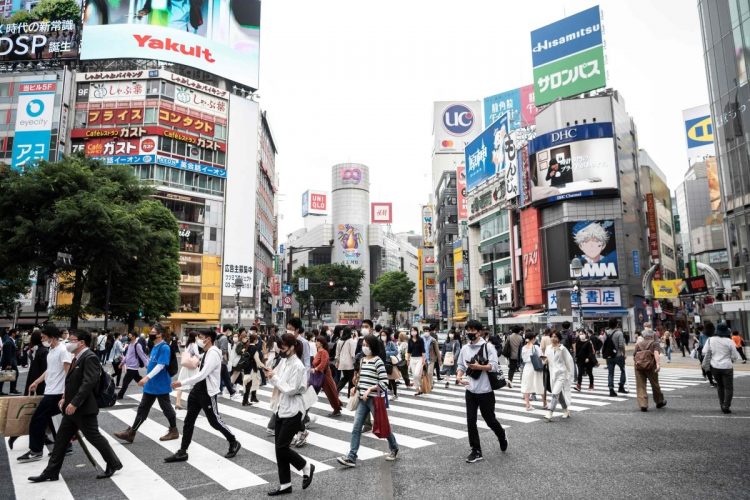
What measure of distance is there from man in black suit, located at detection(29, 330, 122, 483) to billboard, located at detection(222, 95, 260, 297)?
150ft

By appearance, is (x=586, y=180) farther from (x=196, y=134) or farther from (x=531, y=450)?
(x=531, y=450)

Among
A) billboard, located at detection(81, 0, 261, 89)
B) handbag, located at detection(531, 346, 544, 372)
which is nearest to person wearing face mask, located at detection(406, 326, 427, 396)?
handbag, located at detection(531, 346, 544, 372)

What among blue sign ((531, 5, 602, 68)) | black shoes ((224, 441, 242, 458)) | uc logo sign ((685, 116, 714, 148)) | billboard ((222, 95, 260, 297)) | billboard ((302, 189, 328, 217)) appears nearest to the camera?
black shoes ((224, 441, 242, 458))

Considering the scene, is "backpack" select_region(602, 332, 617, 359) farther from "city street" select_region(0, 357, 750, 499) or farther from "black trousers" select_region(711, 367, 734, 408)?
"black trousers" select_region(711, 367, 734, 408)

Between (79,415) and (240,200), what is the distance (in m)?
48.5

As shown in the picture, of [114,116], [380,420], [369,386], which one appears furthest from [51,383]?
[114,116]

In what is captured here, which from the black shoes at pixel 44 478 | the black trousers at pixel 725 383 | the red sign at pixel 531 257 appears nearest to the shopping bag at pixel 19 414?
the black shoes at pixel 44 478

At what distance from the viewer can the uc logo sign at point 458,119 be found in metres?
95.3

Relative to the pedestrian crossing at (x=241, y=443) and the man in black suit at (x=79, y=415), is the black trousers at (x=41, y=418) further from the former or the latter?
the man in black suit at (x=79, y=415)

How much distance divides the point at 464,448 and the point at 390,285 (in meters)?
77.9

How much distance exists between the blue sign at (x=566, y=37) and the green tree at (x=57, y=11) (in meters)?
46.2

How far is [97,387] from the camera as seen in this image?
21.0 ft

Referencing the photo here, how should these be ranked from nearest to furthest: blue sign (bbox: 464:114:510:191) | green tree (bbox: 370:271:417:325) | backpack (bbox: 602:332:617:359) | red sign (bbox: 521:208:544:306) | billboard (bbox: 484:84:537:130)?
backpack (bbox: 602:332:617:359) → red sign (bbox: 521:208:544:306) → blue sign (bbox: 464:114:510:191) → billboard (bbox: 484:84:537:130) → green tree (bbox: 370:271:417:325)

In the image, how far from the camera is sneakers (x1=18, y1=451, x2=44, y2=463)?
685 centimetres
